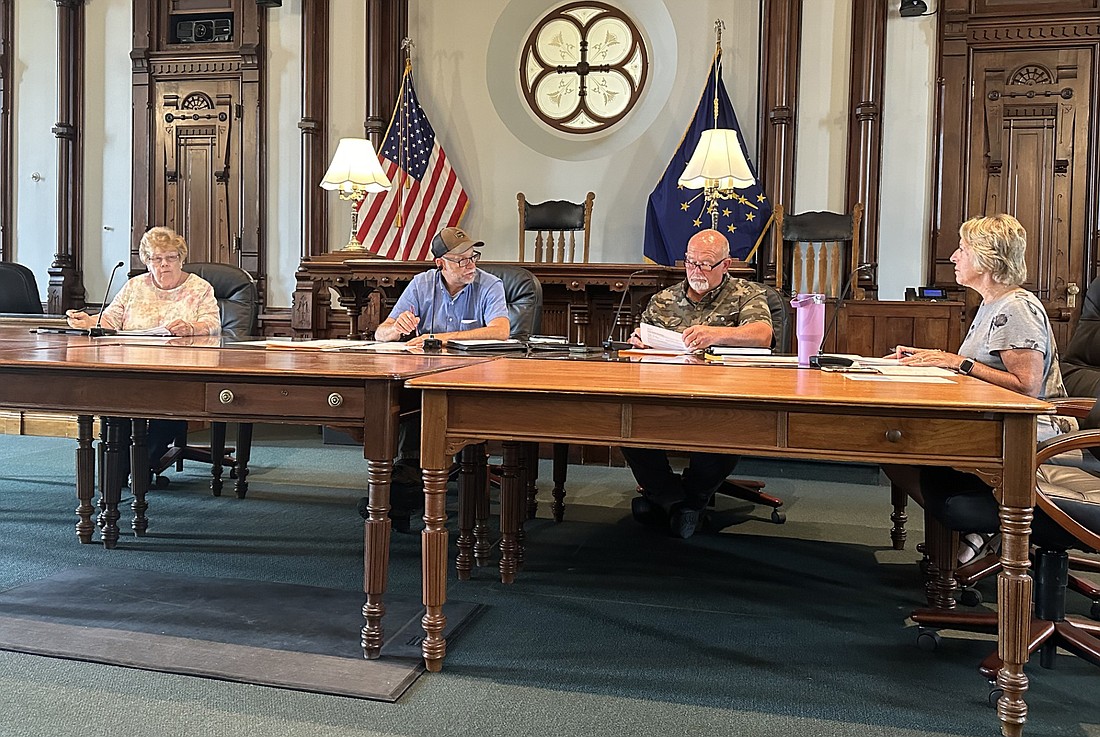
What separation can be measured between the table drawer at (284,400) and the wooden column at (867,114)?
4613mm

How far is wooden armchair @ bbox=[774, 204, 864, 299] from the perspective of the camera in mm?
5746

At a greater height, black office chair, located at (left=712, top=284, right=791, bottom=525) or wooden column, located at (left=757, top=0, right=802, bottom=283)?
wooden column, located at (left=757, top=0, right=802, bottom=283)

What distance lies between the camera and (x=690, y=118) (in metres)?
6.68

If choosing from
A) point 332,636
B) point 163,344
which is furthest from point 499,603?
point 163,344

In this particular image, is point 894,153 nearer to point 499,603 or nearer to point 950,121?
point 950,121

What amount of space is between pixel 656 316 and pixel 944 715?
2049 millimetres

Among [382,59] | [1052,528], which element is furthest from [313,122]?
[1052,528]

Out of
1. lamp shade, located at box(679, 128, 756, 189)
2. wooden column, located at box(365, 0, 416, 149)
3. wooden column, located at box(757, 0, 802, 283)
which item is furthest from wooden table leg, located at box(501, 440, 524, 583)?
wooden column, located at box(365, 0, 416, 149)

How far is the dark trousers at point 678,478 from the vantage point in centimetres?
→ 332

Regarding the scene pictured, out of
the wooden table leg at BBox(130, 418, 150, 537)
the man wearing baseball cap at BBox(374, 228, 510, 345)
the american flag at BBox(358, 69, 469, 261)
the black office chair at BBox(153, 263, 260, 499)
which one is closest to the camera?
the wooden table leg at BBox(130, 418, 150, 537)

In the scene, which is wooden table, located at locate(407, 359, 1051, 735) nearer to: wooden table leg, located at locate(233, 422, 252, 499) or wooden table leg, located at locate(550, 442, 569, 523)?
wooden table leg, located at locate(550, 442, 569, 523)

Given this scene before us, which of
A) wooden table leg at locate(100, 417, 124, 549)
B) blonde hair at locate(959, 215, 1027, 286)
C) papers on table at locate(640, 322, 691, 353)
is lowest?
wooden table leg at locate(100, 417, 124, 549)

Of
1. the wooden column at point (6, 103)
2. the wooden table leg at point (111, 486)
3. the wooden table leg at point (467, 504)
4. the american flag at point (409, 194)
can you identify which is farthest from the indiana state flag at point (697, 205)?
the wooden column at point (6, 103)

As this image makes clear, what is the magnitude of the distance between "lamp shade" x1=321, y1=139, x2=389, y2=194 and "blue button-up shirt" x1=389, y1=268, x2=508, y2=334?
7.31 ft
